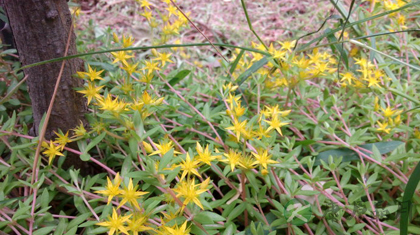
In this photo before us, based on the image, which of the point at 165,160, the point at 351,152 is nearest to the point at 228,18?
the point at 351,152

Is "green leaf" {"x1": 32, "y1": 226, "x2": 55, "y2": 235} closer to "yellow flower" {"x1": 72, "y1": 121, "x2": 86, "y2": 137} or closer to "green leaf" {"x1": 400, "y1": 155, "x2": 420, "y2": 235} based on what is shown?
"yellow flower" {"x1": 72, "y1": 121, "x2": 86, "y2": 137}

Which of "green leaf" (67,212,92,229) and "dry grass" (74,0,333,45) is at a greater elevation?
"dry grass" (74,0,333,45)

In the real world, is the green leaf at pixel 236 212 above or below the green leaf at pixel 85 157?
below

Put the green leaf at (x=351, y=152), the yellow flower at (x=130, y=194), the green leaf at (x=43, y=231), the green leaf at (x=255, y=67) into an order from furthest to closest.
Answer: the green leaf at (x=255, y=67) < the green leaf at (x=351, y=152) < the green leaf at (x=43, y=231) < the yellow flower at (x=130, y=194)

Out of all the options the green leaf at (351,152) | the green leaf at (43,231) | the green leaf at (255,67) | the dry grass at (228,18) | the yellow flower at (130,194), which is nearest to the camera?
the yellow flower at (130,194)

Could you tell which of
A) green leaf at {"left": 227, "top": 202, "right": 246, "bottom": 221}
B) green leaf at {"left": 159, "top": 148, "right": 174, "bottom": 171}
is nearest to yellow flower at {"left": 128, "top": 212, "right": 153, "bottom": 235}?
green leaf at {"left": 159, "top": 148, "right": 174, "bottom": 171}

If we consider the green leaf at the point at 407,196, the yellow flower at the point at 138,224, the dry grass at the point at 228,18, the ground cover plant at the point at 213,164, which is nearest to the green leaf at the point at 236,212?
Result: the ground cover plant at the point at 213,164

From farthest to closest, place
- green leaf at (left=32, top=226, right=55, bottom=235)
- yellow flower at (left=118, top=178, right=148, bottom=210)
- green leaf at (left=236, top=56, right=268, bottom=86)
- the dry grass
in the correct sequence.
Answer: the dry grass, green leaf at (left=236, top=56, right=268, bottom=86), green leaf at (left=32, top=226, right=55, bottom=235), yellow flower at (left=118, top=178, right=148, bottom=210)

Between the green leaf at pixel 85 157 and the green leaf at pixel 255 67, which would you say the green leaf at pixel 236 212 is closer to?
the green leaf at pixel 85 157

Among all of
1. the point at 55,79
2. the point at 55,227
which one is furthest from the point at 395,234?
the point at 55,79
